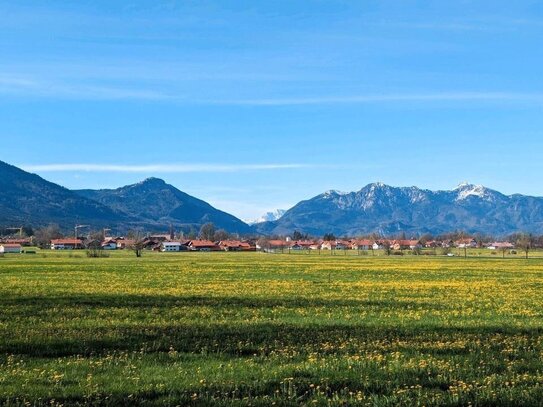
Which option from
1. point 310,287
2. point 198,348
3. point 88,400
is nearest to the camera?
point 88,400

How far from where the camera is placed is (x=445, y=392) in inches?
517

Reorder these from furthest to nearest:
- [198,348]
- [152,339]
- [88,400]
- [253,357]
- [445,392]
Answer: [152,339] → [198,348] → [253,357] → [445,392] → [88,400]

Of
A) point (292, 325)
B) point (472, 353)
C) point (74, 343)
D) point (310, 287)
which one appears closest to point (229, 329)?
point (292, 325)

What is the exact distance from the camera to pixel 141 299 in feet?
114

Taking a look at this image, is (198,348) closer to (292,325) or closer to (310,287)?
(292,325)

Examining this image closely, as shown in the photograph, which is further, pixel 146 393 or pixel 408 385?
pixel 408 385

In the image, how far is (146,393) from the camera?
12922 mm

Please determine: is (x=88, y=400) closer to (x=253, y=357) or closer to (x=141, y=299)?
(x=253, y=357)

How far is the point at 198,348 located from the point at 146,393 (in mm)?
5557

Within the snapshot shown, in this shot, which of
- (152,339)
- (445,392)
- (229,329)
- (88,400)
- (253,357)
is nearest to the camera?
(88,400)

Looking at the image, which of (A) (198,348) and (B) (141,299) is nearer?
(A) (198,348)

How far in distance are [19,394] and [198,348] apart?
6.52 m

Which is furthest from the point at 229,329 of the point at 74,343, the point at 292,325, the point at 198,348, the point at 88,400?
the point at 88,400

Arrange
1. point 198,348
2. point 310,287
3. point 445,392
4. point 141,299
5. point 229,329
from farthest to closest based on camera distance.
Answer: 1. point 310,287
2. point 141,299
3. point 229,329
4. point 198,348
5. point 445,392
